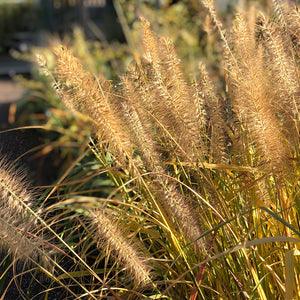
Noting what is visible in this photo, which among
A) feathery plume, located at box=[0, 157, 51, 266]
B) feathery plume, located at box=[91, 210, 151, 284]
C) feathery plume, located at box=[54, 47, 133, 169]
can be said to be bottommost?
feathery plume, located at box=[91, 210, 151, 284]

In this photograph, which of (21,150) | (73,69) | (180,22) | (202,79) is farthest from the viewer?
(180,22)

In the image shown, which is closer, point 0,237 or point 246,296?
point 0,237

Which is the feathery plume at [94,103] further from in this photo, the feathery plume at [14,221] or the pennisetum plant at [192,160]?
the feathery plume at [14,221]

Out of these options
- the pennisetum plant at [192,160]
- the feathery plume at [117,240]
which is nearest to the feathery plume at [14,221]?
the pennisetum plant at [192,160]

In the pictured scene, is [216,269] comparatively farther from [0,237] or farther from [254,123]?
[0,237]

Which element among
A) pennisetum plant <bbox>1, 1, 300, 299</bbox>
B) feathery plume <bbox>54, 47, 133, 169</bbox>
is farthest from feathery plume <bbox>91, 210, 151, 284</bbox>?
feathery plume <bbox>54, 47, 133, 169</bbox>

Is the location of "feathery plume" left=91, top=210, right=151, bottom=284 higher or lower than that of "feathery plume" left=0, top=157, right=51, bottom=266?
lower

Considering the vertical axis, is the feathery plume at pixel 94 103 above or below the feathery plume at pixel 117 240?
above

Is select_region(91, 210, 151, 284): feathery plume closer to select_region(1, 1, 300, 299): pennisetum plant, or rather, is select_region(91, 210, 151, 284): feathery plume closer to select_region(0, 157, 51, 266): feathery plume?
select_region(1, 1, 300, 299): pennisetum plant

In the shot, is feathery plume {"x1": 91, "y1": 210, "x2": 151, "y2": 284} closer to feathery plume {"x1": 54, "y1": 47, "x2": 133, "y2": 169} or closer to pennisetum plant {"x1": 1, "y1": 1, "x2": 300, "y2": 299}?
pennisetum plant {"x1": 1, "y1": 1, "x2": 300, "y2": 299}

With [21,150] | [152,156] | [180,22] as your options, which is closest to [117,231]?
[152,156]

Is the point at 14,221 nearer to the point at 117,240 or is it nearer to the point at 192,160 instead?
the point at 117,240

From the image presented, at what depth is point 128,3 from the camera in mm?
5707

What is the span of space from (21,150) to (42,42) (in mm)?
3472
